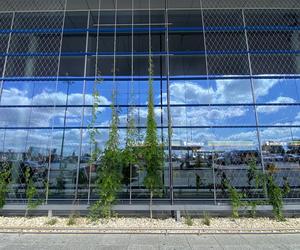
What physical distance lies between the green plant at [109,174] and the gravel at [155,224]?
1.35 ft

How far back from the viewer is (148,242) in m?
5.84

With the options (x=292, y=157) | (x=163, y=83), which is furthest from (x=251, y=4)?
(x=292, y=157)

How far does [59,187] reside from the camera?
9.83 m

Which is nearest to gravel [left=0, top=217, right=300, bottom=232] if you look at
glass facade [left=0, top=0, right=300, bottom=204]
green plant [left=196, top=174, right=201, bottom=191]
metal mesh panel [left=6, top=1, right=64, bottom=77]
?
glass facade [left=0, top=0, right=300, bottom=204]

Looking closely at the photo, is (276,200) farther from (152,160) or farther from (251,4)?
(251,4)

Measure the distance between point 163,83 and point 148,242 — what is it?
9.01 metres

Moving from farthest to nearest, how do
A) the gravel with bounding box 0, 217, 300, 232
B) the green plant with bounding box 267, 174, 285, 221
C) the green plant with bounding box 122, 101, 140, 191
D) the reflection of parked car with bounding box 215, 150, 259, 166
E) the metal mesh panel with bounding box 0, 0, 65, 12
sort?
the reflection of parked car with bounding box 215, 150, 259, 166
the metal mesh panel with bounding box 0, 0, 65, 12
the green plant with bounding box 122, 101, 140, 191
the green plant with bounding box 267, 174, 285, 221
the gravel with bounding box 0, 217, 300, 232

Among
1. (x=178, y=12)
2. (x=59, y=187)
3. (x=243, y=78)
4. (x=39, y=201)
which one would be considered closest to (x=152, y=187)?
(x=39, y=201)

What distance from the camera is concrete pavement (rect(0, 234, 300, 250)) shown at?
5.56 m

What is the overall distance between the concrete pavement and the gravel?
47 centimetres

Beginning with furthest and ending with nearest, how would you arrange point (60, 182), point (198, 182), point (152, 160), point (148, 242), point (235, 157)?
point (235, 157) → point (198, 182) → point (60, 182) → point (152, 160) → point (148, 242)

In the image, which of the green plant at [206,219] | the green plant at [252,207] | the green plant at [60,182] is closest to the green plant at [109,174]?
the green plant at [206,219]

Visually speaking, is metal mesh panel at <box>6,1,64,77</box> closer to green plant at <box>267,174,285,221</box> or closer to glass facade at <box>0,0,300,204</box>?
glass facade at <box>0,0,300,204</box>

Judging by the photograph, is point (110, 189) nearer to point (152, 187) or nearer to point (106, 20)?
point (152, 187)
